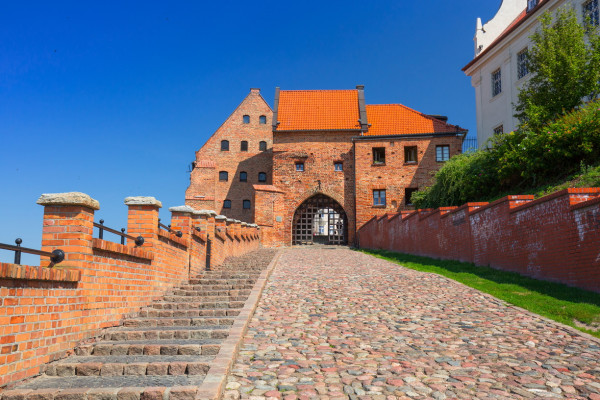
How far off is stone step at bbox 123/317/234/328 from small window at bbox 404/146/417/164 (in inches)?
1081

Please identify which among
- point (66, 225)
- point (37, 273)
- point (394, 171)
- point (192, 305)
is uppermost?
point (394, 171)

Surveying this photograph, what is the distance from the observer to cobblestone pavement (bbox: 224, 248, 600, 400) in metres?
4.94

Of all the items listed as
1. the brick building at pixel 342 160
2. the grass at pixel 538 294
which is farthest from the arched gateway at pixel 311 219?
the grass at pixel 538 294

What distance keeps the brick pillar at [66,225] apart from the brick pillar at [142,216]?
225 centimetres

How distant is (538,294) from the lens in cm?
946

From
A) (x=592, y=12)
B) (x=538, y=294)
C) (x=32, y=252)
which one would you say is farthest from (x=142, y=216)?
(x=592, y=12)

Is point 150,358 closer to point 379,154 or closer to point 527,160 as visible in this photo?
point 527,160

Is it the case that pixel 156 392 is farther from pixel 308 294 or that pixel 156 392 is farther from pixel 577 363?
pixel 308 294

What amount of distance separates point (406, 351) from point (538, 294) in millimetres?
4559

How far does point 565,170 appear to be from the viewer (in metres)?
14.6

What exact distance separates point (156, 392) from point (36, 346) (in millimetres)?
1663

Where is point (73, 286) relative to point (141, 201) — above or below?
below

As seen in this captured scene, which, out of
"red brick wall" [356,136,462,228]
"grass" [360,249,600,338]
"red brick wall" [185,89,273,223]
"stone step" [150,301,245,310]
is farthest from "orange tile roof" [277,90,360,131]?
"stone step" [150,301,245,310]

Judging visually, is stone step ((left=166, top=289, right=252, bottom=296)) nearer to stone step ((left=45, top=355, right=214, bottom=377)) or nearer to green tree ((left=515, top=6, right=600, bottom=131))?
stone step ((left=45, top=355, right=214, bottom=377))
